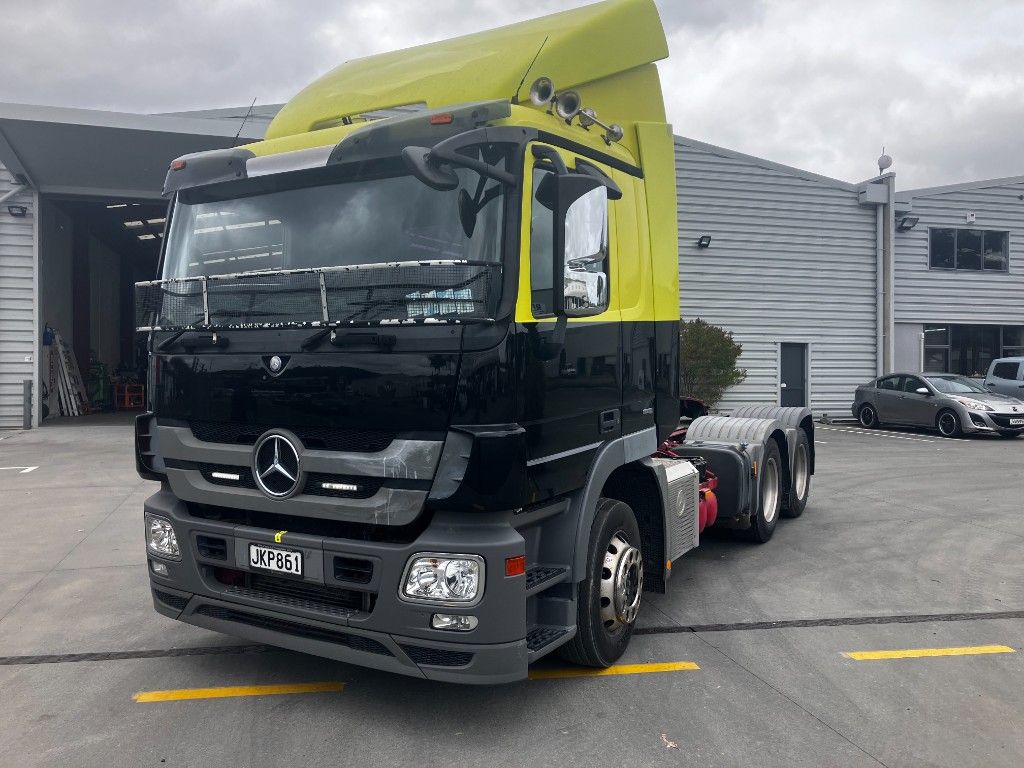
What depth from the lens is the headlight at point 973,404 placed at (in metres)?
16.0

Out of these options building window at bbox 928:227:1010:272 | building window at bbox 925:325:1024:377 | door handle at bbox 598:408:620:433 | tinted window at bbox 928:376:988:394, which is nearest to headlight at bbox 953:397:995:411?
tinted window at bbox 928:376:988:394

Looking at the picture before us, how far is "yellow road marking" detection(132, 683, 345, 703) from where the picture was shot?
3.83m

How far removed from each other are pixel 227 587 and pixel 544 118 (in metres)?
2.65

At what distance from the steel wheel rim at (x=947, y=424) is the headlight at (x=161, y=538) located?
54.0 ft

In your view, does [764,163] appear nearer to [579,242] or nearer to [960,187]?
[960,187]

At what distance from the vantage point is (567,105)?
3.95 meters

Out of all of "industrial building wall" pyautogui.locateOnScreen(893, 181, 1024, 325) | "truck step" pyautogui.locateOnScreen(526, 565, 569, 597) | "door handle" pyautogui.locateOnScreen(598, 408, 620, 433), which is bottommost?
"truck step" pyautogui.locateOnScreen(526, 565, 569, 597)

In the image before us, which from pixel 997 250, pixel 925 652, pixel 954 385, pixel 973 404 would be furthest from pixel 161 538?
pixel 997 250

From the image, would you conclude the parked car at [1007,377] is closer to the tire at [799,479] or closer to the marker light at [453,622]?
the tire at [799,479]

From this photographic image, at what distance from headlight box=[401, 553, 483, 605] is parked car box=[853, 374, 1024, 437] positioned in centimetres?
1582

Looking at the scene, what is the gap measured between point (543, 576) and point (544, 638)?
269 mm

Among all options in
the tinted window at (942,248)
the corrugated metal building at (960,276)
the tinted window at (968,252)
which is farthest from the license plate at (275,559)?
the tinted window at (968,252)

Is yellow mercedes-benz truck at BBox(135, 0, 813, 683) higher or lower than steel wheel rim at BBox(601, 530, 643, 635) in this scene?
higher

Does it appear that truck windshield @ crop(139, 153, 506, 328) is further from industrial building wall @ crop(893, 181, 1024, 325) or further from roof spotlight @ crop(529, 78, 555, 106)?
industrial building wall @ crop(893, 181, 1024, 325)
